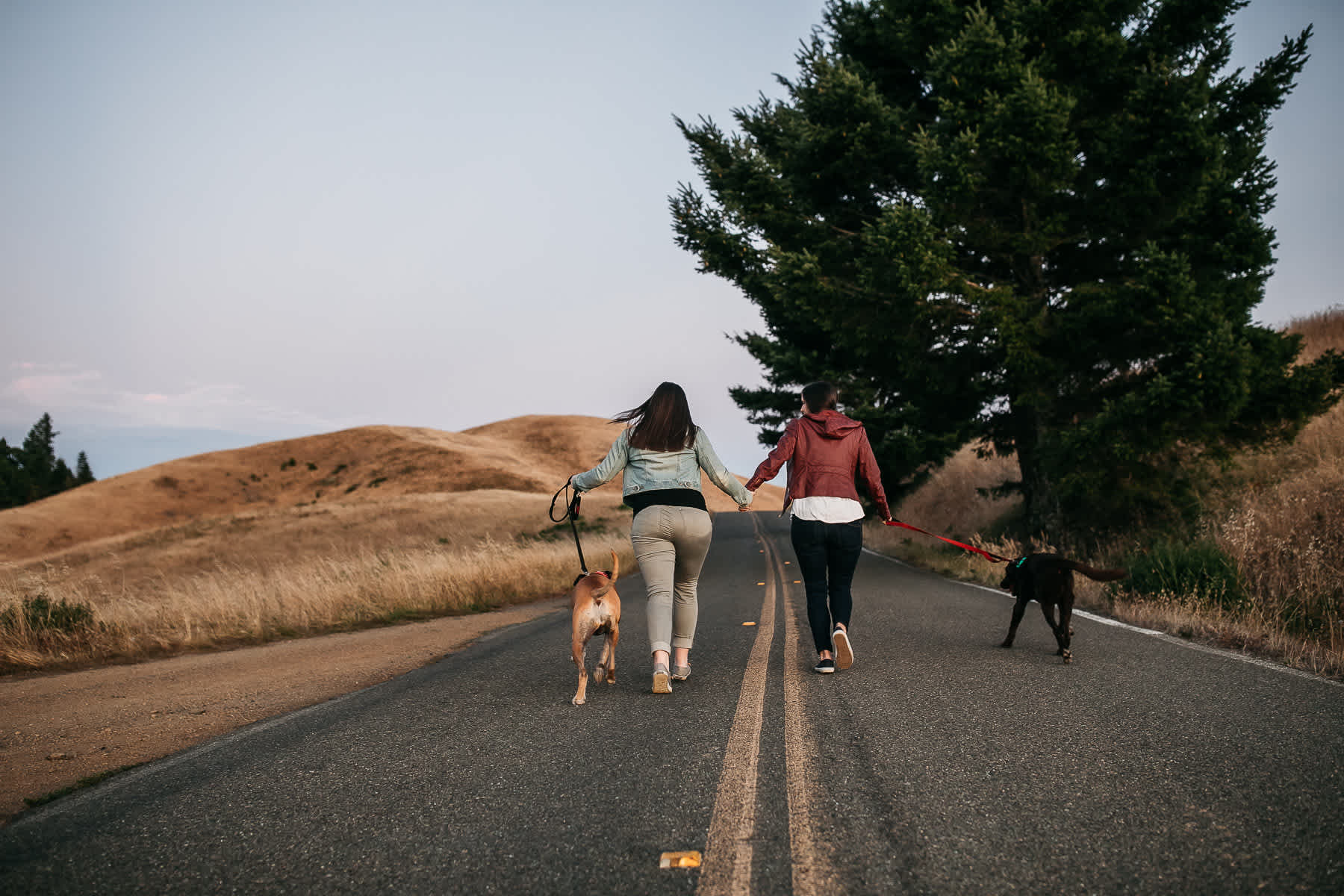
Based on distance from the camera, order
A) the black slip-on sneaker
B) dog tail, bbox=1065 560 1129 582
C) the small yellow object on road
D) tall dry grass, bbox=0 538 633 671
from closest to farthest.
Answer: the small yellow object on road
the black slip-on sneaker
dog tail, bbox=1065 560 1129 582
tall dry grass, bbox=0 538 633 671

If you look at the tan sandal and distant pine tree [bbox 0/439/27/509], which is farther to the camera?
distant pine tree [bbox 0/439/27/509]

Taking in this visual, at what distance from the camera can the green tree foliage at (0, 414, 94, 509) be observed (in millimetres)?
95688

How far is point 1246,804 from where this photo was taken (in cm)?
292

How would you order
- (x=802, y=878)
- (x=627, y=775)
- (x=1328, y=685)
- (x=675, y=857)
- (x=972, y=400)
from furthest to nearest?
(x=972, y=400) → (x=1328, y=685) → (x=627, y=775) → (x=675, y=857) → (x=802, y=878)

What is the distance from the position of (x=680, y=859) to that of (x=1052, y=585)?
4.60 meters

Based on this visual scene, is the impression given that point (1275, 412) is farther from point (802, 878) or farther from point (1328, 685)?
point (802, 878)

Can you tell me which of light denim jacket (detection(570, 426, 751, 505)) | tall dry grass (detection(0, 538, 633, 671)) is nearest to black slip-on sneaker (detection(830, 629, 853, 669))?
light denim jacket (detection(570, 426, 751, 505))

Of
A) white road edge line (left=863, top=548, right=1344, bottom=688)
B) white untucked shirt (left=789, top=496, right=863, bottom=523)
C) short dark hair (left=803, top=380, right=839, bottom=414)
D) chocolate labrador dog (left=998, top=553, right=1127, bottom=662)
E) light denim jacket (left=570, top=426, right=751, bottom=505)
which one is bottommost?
white road edge line (left=863, top=548, right=1344, bottom=688)

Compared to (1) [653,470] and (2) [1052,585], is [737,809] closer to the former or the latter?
(1) [653,470]

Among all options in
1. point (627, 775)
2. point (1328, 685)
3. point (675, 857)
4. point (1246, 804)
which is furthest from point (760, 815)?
point (1328, 685)

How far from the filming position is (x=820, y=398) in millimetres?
5875

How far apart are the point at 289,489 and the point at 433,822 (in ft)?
263

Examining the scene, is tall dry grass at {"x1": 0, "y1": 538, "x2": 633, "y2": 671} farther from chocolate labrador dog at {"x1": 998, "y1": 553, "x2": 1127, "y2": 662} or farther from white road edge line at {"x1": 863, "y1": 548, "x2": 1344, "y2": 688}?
white road edge line at {"x1": 863, "y1": 548, "x2": 1344, "y2": 688}

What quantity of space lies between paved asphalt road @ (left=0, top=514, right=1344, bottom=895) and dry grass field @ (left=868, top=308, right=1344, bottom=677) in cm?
132
